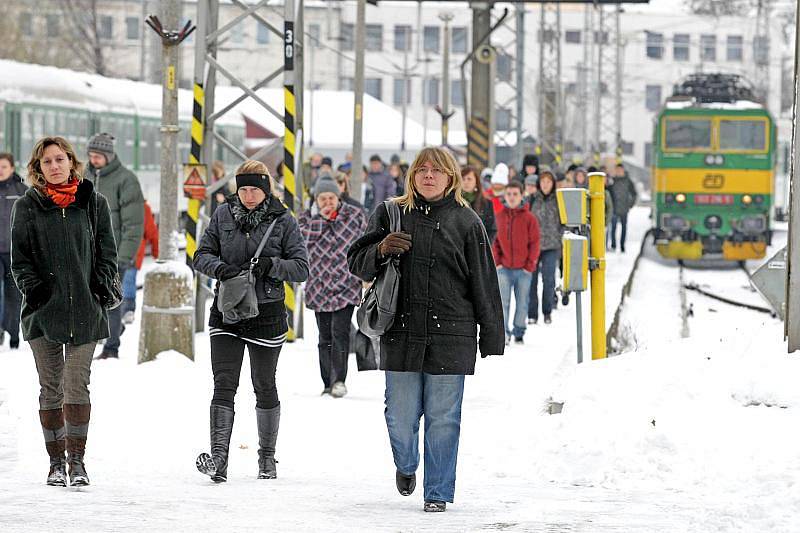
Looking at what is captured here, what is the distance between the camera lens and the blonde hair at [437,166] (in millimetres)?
7793

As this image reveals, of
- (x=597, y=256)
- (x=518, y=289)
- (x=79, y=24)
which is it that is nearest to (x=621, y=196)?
(x=518, y=289)

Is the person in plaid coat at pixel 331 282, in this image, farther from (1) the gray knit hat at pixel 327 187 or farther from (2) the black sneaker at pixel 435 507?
(2) the black sneaker at pixel 435 507

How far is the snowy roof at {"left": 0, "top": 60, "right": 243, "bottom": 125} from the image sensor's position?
26.8 m

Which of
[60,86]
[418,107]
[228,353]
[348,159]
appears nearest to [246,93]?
[228,353]

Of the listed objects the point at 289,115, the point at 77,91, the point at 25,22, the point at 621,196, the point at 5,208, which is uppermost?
the point at 25,22

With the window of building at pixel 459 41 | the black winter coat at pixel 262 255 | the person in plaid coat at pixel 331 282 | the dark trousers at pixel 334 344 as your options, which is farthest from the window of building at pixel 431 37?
the black winter coat at pixel 262 255

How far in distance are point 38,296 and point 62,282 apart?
13 centimetres

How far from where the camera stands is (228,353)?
342 inches

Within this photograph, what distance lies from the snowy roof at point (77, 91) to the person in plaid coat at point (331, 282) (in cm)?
1438

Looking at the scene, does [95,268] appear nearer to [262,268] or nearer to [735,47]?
[262,268]

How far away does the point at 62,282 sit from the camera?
8.11m

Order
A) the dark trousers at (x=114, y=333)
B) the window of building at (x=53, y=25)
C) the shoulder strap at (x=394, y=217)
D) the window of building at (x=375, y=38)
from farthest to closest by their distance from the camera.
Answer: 1. the window of building at (x=375, y=38)
2. the window of building at (x=53, y=25)
3. the dark trousers at (x=114, y=333)
4. the shoulder strap at (x=394, y=217)

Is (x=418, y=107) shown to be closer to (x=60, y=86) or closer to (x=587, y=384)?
(x=60, y=86)

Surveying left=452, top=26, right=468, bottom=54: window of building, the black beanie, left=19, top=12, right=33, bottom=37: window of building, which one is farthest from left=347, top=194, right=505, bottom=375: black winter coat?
left=452, top=26, right=468, bottom=54: window of building
